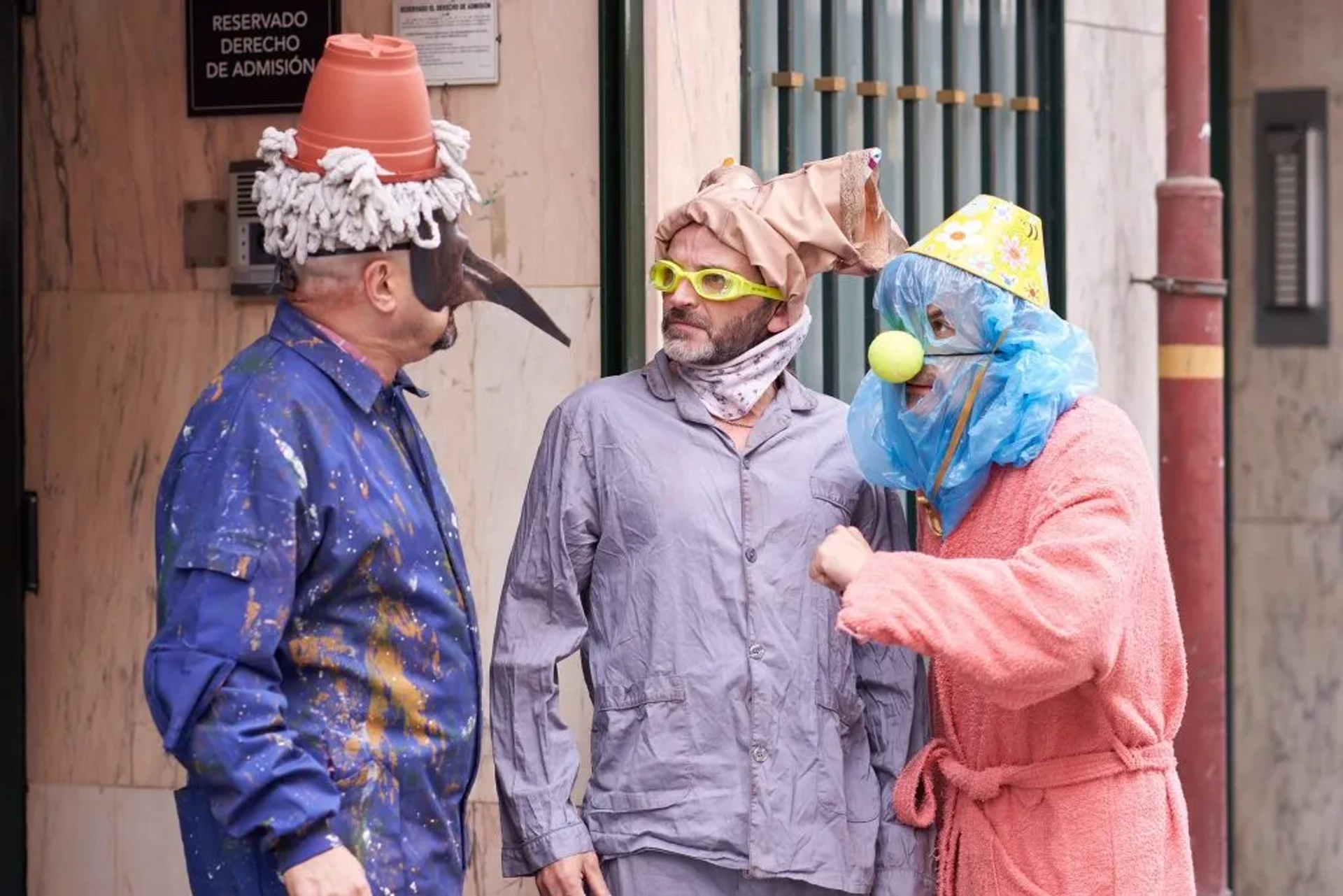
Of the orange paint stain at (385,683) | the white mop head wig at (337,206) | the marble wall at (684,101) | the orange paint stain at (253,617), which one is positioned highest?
the marble wall at (684,101)

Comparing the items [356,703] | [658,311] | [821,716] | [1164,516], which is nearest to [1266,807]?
[1164,516]

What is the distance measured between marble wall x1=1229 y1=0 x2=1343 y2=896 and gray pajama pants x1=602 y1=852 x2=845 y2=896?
168 inches

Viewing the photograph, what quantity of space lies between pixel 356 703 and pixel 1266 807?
5.11 metres

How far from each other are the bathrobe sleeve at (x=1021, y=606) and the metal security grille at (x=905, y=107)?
2171 mm

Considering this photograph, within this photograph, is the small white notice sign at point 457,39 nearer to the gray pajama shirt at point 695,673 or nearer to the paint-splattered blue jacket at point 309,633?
the gray pajama shirt at point 695,673

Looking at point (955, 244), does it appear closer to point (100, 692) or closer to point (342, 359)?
point (342, 359)

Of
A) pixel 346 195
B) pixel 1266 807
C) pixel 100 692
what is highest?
pixel 346 195

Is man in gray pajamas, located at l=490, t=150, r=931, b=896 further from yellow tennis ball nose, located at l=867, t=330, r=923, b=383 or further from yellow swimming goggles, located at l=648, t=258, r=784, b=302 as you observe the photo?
yellow tennis ball nose, located at l=867, t=330, r=923, b=383

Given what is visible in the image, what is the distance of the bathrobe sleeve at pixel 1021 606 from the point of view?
125 inches

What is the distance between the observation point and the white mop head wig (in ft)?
10.5

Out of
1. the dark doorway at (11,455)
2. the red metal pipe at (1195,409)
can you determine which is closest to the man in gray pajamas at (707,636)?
the dark doorway at (11,455)

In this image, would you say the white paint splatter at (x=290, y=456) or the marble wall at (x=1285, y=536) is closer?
the white paint splatter at (x=290, y=456)

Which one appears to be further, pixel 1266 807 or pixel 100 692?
pixel 1266 807

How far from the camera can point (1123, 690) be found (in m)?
3.37
